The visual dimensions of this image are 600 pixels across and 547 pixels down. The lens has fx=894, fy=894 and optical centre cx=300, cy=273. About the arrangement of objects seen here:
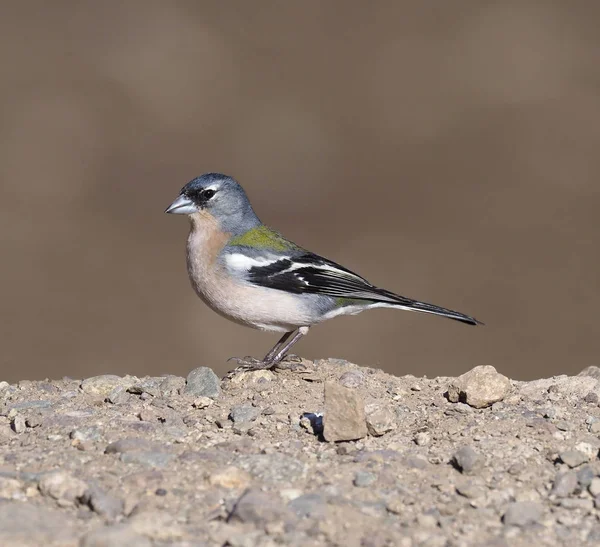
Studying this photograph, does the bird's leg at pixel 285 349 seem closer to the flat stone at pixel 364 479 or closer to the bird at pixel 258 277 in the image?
the bird at pixel 258 277

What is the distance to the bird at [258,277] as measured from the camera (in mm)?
7723

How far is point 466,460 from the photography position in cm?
500

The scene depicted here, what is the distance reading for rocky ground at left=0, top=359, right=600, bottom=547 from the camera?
420cm

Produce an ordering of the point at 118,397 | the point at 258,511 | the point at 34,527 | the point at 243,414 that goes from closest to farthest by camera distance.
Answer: the point at 34,527 < the point at 258,511 < the point at 243,414 < the point at 118,397

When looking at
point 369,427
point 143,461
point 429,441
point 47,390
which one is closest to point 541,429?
point 429,441

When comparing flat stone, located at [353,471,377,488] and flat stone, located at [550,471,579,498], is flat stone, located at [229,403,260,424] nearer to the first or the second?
flat stone, located at [353,471,377,488]

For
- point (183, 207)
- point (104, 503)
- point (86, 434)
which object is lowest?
point (86, 434)

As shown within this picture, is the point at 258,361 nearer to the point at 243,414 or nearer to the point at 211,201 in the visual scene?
the point at 211,201

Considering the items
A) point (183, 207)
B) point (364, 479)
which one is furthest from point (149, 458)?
point (183, 207)

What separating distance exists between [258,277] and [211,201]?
905mm

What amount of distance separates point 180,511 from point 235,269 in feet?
11.9

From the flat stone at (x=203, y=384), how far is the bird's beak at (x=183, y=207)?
1.73 m

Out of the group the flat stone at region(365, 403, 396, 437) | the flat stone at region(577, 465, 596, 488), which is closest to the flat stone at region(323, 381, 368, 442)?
the flat stone at region(365, 403, 396, 437)

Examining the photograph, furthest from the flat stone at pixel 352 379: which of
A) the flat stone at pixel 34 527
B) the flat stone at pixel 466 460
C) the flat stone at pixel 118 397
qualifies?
the flat stone at pixel 34 527
